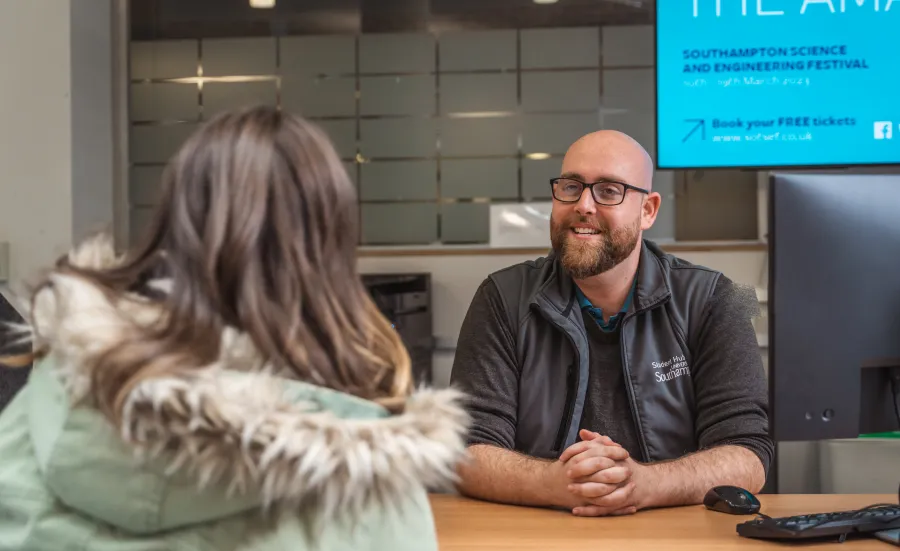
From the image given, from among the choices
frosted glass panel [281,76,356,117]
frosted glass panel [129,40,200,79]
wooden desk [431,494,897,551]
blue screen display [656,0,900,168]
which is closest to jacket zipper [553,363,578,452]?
wooden desk [431,494,897,551]

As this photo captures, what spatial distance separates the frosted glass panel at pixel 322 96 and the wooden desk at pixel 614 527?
281 centimetres

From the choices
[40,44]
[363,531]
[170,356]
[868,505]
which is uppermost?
[40,44]

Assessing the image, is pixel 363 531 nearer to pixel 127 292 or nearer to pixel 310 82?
pixel 127 292

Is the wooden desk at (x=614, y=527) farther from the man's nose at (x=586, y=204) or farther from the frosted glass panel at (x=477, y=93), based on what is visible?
the frosted glass panel at (x=477, y=93)

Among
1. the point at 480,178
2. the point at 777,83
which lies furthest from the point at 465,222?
the point at 777,83

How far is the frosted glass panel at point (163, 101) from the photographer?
432 centimetres

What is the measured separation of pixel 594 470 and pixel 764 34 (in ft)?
7.92

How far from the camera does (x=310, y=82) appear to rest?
14.0ft

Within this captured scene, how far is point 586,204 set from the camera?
2.08m

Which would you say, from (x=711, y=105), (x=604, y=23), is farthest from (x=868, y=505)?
(x=604, y=23)

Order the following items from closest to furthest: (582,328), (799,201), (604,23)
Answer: (799,201) < (582,328) < (604,23)

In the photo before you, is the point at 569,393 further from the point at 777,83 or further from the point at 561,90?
the point at 561,90

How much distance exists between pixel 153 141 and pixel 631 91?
7.09 feet

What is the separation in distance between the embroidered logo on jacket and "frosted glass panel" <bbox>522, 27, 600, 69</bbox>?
2412 mm
